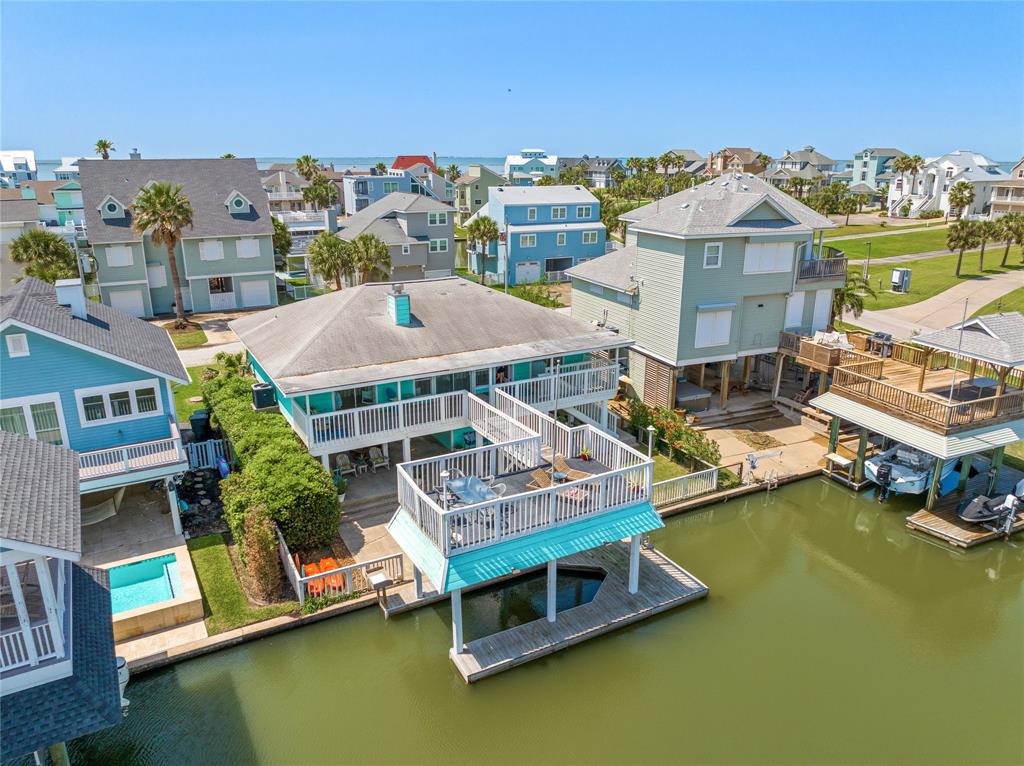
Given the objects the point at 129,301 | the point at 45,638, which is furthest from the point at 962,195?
the point at 45,638

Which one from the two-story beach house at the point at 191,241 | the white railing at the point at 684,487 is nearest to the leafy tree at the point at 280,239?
the two-story beach house at the point at 191,241

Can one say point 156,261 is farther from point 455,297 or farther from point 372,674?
point 372,674

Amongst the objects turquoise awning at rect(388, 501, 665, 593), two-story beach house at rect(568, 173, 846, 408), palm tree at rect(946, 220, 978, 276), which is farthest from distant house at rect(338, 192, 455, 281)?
palm tree at rect(946, 220, 978, 276)

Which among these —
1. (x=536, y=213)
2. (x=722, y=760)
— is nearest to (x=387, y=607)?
(x=722, y=760)

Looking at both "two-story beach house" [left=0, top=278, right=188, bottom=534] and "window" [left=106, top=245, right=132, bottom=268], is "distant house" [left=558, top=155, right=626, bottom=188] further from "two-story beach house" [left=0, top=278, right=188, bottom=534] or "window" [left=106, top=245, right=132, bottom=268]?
"two-story beach house" [left=0, top=278, right=188, bottom=534]

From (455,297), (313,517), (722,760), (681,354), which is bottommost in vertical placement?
(722,760)

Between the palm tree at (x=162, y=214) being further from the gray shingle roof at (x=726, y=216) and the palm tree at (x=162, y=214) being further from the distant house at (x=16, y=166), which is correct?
the distant house at (x=16, y=166)

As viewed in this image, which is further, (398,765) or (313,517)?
(313,517)
